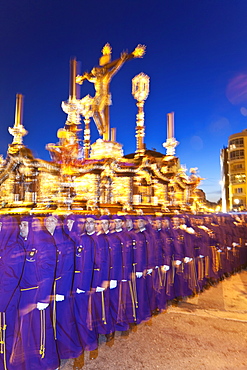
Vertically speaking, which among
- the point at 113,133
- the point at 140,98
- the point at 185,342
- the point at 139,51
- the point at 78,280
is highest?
the point at 139,51

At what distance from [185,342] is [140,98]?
43.4 ft

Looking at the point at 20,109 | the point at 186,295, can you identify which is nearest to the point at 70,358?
the point at 186,295

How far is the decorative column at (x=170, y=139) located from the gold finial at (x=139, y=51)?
3640 mm

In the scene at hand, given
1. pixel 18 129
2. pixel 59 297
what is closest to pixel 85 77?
pixel 18 129

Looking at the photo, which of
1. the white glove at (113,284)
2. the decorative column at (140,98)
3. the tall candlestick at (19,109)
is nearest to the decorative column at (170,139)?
the decorative column at (140,98)

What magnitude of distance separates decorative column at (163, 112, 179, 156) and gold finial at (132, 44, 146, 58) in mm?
3640

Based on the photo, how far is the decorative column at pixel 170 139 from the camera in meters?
15.2

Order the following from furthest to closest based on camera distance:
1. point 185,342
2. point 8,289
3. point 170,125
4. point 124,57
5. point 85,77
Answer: point 170,125
point 85,77
point 124,57
point 185,342
point 8,289

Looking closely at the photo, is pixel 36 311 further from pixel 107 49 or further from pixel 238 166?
pixel 238 166

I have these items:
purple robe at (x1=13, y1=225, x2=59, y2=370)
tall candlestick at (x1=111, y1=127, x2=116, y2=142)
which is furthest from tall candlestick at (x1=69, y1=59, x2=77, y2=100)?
purple robe at (x1=13, y1=225, x2=59, y2=370)

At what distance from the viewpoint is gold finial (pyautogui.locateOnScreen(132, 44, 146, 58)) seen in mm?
13562

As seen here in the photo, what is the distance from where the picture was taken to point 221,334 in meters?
4.98

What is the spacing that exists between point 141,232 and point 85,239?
5.21 feet

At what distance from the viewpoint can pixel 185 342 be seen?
182 inches
